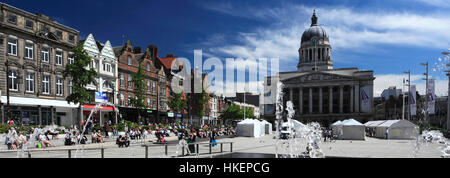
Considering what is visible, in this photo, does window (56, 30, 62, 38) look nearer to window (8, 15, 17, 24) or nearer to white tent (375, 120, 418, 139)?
window (8, 15, 17, 24)

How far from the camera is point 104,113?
47.7 meters

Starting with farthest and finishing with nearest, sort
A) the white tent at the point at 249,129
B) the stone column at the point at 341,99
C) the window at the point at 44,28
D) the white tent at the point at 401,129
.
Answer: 1. the stone column at the point at 341,99
2. the white tent at the point at 249,129
3. the white tent at the point at 401,129
4. the window at the point at 44,28

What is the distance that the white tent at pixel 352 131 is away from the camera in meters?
37.9

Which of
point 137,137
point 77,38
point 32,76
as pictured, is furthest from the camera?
point 77,38

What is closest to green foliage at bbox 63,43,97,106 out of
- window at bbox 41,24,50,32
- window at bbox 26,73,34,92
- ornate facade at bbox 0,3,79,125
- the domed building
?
ornate facade at bbox 0,3,79,125

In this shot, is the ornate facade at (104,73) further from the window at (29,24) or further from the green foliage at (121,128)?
the green foliage at (121,128)

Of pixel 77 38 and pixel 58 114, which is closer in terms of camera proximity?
pixel 58 114

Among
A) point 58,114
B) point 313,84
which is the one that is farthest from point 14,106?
point 313,84

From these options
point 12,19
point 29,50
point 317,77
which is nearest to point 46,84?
point 29,50

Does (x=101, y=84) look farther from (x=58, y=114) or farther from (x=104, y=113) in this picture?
(x=58, y=114)

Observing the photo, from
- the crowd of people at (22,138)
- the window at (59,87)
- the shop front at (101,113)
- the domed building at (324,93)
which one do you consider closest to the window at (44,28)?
the window at (59,87)

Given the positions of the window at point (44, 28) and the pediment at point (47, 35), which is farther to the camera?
the window at point (44, 28)
